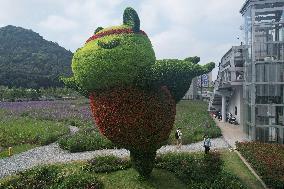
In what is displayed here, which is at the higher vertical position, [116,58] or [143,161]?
[116,58]

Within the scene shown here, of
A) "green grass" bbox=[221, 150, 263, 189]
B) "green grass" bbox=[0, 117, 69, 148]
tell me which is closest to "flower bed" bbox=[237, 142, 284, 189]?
"green grass" bbox=[221, 150, 263, 189]

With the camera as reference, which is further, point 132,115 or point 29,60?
point 29,60

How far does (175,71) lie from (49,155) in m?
10.4

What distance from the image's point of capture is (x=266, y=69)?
964 inches

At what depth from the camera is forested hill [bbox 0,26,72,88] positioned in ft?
224

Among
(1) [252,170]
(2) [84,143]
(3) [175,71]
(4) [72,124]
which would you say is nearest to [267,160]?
(1) [252,170]

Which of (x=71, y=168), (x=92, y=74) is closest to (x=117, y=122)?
(x=92, y=74)

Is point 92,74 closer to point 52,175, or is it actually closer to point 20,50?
point 52,175

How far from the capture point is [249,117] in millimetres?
26109

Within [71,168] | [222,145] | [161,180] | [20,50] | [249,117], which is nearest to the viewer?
[161,180]

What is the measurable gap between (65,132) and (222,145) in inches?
381

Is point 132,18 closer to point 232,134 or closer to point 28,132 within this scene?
point 28,132

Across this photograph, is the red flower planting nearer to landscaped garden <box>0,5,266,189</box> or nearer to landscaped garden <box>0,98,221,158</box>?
landscaped garden <box>0,5,266,189</box>

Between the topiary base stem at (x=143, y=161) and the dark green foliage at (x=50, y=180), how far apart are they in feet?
4.74
